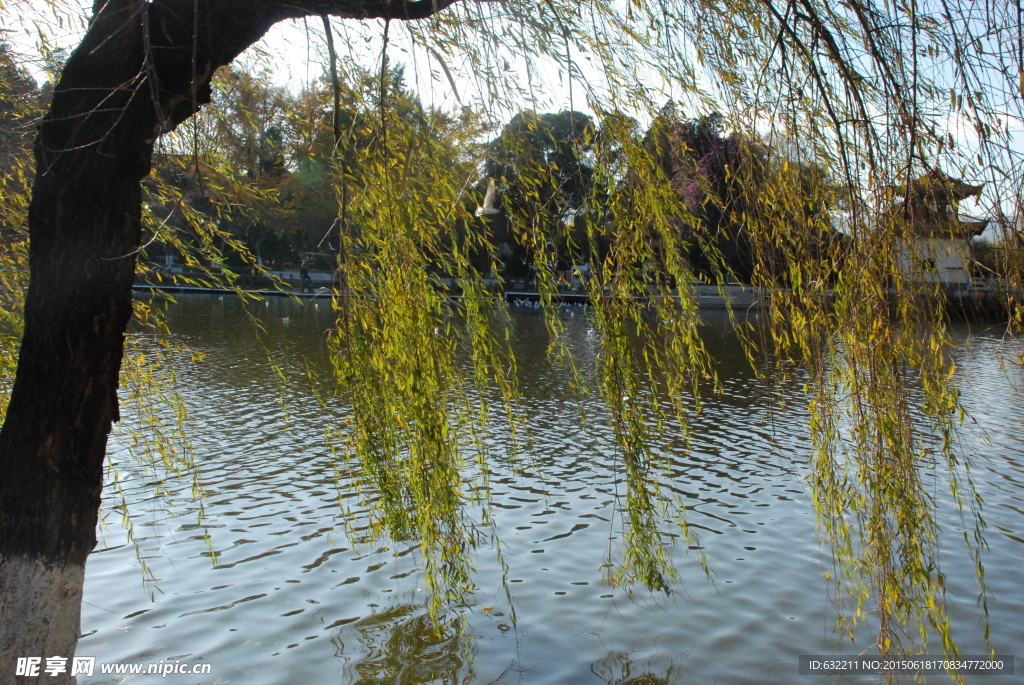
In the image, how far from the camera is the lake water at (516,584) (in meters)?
5.02

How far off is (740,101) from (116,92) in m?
2.41

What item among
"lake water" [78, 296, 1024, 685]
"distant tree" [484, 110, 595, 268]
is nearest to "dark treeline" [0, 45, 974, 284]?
"distant tree" [484, 110, 595, 268]

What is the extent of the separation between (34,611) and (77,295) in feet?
3.52

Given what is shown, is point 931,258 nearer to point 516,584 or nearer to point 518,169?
point 518,169

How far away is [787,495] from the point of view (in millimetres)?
8117

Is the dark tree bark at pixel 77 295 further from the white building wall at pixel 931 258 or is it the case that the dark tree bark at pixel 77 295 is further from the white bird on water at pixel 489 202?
the white building wall at pixel 931 258

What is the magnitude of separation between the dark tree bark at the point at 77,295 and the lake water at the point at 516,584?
88 centimetres

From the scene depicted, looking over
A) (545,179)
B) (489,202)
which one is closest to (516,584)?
(489,202)

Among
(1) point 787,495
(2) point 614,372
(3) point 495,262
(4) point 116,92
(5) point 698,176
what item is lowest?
(1) point 787,495

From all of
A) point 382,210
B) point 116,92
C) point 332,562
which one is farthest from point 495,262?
point 332,562

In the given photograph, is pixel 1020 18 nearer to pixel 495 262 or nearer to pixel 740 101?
pixel 740 101

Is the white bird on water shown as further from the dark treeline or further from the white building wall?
the white building wall

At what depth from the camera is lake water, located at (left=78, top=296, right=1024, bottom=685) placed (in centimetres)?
502

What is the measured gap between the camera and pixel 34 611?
9.21ft
